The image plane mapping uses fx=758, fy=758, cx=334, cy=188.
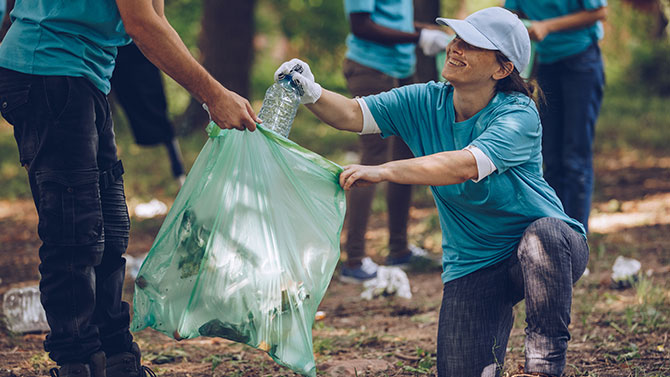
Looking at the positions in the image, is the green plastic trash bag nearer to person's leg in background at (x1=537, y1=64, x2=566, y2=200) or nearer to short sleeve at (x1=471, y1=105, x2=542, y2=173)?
short sleeve at (x1=471, y1=105, x2=542, y2=173)

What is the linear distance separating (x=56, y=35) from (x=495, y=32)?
52.3 inches

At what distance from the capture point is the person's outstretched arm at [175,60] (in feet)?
6.96

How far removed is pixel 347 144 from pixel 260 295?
6.53m

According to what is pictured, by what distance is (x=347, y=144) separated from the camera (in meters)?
8.77

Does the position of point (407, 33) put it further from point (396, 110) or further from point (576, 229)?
point (576, 229)

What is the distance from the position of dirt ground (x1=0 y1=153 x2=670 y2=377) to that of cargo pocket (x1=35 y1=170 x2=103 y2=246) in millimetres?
816

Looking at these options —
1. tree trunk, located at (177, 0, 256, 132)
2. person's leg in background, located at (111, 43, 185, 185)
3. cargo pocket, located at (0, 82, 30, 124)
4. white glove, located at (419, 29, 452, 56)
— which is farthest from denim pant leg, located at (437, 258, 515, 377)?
tree trunk, located at (177, 0, 256, 132)

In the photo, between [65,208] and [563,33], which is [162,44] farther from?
[563,33]

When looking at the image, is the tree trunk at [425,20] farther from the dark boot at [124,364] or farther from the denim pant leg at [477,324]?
the dark boot at [124,364]

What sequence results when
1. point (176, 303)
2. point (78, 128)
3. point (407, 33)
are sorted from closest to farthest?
point (78, 128), point (176, 303), point (407, 33)

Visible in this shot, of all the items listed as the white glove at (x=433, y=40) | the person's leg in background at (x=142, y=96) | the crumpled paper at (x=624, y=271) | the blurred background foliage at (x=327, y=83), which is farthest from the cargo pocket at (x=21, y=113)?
the blurred background foliage at (x=327, y=83)

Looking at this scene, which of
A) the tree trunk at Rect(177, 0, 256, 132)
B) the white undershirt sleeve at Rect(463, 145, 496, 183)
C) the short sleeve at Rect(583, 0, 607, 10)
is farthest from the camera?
the tree trunk at Rect(177, 0, 256, 132)

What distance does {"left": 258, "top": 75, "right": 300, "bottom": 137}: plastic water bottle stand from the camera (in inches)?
Result: 96.4

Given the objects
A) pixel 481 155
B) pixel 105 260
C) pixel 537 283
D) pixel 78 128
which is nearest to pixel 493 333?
pixel 537 283
